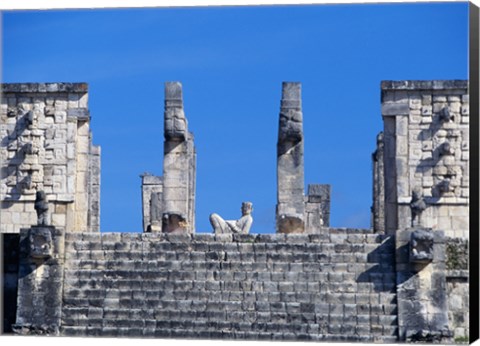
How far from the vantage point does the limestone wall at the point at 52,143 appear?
36.5 m

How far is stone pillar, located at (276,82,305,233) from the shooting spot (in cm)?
3516

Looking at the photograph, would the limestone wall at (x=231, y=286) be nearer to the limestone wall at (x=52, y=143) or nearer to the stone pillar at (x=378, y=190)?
the limestone wall at (x=52, y=143)

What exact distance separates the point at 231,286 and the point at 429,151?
647 centimetres

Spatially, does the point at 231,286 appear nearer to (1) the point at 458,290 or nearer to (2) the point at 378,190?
(1) the point at 458,290

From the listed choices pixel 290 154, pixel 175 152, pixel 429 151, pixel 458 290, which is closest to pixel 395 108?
pixel 429 151

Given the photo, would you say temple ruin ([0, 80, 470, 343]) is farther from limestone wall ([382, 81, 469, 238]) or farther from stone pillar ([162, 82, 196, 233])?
stone pillar ([162, 82, 196, 233])

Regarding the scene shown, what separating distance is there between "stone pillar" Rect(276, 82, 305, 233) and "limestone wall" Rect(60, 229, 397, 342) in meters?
3.31

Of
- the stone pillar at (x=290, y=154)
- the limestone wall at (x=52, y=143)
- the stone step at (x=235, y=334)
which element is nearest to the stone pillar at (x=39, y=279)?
the stone step at (x=235, y=334)

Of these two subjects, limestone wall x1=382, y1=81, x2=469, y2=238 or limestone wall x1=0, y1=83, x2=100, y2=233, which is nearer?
limestone wall x1=382, y1=81, x2=469, y2=238

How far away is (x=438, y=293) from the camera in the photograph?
3089 cm

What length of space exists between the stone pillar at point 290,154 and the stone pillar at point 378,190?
622 cm

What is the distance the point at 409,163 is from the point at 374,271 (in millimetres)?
5069

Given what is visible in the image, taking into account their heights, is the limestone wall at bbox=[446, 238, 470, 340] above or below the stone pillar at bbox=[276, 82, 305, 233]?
below

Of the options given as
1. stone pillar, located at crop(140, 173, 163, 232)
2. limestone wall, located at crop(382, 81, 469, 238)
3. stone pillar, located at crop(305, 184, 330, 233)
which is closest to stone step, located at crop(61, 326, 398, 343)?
limestone wall, located at crop(382, 81, 469, 238)
